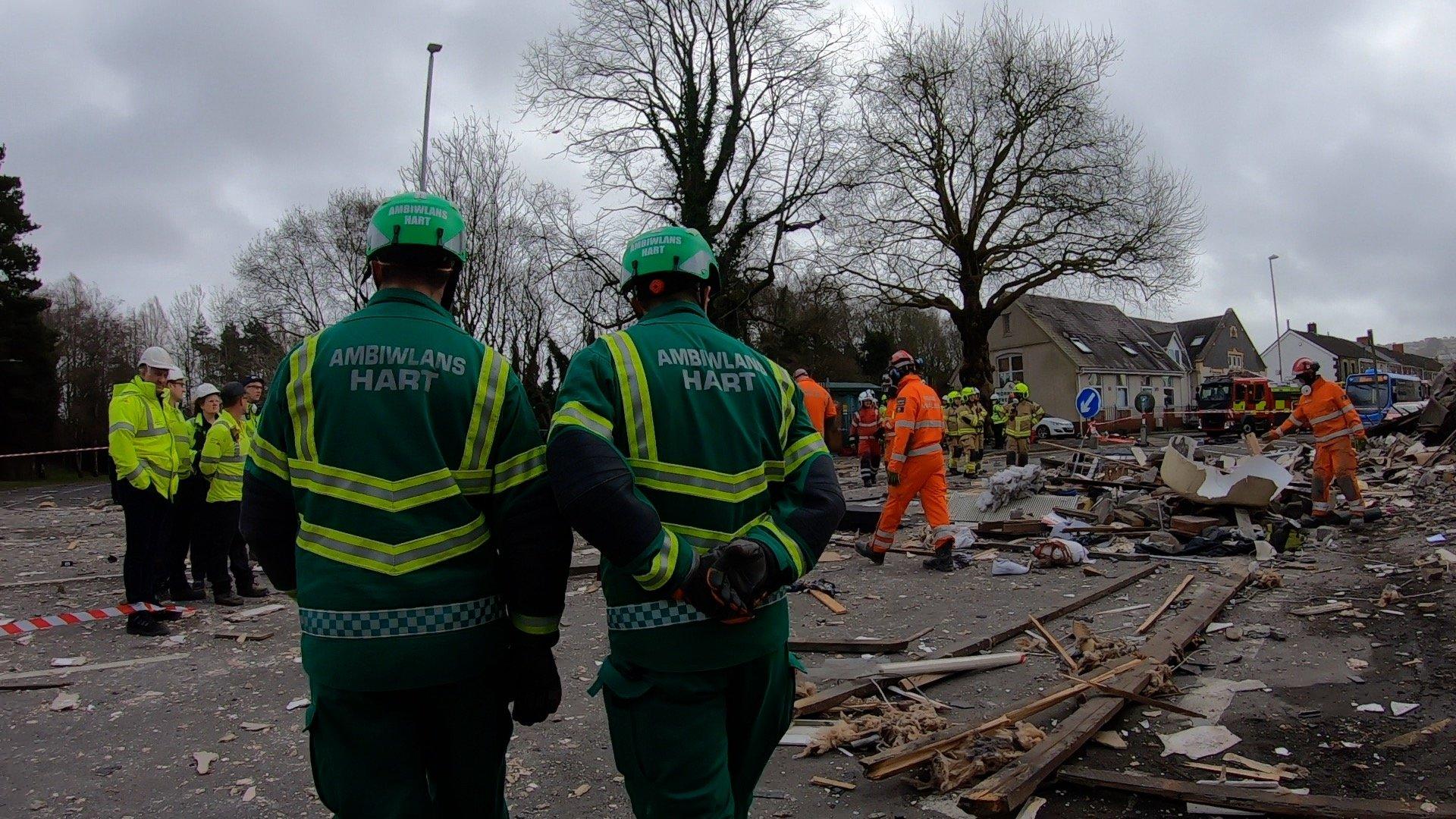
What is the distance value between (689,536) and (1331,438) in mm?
11359

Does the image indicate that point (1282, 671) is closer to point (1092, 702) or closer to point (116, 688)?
point (1092, 702)

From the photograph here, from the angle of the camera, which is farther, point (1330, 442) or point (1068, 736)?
Answer: point (1330, 442)

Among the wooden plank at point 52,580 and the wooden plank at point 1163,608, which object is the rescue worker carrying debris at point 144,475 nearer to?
the wooden plank at point 52,580

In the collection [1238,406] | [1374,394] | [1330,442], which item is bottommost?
[1330,442]

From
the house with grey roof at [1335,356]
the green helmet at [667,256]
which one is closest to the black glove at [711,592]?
the green helmet at [667,256]

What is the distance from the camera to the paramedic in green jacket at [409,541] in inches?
74.7

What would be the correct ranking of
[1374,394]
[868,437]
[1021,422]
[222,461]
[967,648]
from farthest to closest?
[1374,394] < [1021,422] < [868,437] < [222,461] < [967,648]

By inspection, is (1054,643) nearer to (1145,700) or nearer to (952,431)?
(1145,700)

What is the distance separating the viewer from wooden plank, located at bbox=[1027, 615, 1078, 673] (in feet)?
15.9

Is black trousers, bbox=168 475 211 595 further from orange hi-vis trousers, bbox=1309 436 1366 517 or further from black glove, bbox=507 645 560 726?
orange hi-vis trousers, bbox=1309 436 1366 517

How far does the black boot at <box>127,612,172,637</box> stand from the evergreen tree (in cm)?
4024

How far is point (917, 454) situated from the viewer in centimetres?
804

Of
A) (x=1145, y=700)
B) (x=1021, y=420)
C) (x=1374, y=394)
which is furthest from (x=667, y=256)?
(x=1374, y=394)

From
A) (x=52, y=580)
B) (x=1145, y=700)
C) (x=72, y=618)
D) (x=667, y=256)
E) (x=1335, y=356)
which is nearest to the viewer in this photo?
(x=667, y=256)
